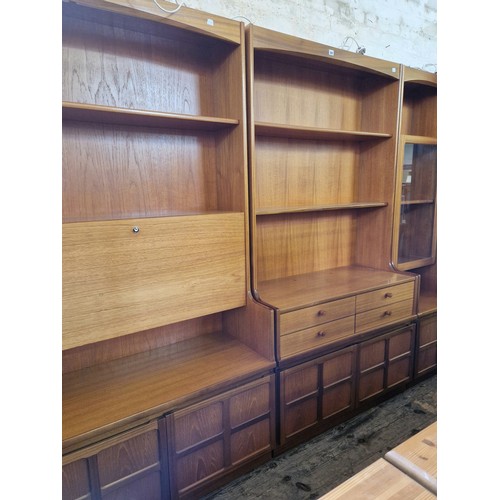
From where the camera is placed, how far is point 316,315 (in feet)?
6.55

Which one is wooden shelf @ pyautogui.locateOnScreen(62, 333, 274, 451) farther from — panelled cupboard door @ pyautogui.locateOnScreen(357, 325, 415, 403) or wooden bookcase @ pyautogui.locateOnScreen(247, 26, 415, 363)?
panelled cupboard door @ pyautogui.locateOnScreen(357, 325, 415, 403)

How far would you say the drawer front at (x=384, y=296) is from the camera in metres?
2.19

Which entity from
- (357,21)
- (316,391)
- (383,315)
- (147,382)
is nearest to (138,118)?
(147,382)

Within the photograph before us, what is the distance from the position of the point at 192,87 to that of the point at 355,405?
1986 mm

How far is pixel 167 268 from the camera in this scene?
5.47 feet

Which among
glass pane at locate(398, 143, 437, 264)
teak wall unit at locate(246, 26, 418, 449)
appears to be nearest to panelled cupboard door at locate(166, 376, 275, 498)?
teak wall unit at locate(246, 26, 418, 449)

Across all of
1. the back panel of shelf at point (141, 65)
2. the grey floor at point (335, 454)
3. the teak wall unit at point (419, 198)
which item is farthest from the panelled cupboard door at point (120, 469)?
the teak wall unit at point (419, 198)

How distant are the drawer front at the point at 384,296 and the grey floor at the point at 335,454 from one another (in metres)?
0.67

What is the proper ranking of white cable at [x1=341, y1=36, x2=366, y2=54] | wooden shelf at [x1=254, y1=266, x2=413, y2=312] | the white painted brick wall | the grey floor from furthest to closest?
1. white cable at [x1=341, y1=36, x2=366, y2=54]
2. the white painted brick wall
3. wooden shelf at [x1=254, y1=266, x2=413, y2=312]
4. the grey floor

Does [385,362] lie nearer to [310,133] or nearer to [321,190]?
[321,190]

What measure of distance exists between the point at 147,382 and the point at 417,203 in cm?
217

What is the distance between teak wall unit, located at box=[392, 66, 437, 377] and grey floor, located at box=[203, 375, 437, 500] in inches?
14.3

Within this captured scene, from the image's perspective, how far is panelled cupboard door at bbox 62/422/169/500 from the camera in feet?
4.49
